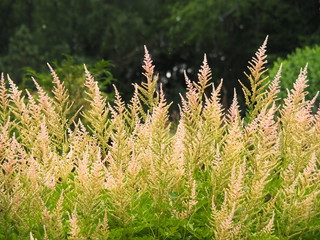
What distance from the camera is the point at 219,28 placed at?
26094 millimetres

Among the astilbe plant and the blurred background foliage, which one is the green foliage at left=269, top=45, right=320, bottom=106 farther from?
the blurred background foliage

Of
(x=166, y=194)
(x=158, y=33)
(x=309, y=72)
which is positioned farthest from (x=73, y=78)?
(x=158, y=33)

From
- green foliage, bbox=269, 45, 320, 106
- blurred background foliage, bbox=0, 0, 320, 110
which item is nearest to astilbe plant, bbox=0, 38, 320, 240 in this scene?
green foliage, bbox=269, 45, 320, 106

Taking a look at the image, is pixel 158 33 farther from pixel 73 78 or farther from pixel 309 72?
pixel 73 78

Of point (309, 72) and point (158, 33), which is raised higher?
point (158, 33)

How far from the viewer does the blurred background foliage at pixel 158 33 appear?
2253 cm

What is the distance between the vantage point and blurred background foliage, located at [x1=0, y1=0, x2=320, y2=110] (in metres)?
22.5

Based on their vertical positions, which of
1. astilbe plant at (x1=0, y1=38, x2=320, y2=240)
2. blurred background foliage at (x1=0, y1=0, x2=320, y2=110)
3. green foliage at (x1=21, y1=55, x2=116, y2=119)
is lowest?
astilbe plant at (x1=0, y1=38, x2=320, y2=240)

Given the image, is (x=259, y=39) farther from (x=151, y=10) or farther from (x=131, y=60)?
(x=151, y=10)

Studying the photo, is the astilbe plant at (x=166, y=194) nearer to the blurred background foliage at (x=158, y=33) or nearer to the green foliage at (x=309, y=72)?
the green foliage at (x=309, y=72)

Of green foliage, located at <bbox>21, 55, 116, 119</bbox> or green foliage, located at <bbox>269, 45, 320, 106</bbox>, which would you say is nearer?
green foliage, located at <bbox>21, 55, 116, 119</bbox>

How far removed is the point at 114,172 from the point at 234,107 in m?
0.99

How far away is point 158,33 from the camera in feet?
99.6

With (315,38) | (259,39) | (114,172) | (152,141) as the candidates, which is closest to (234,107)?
(152,141)
